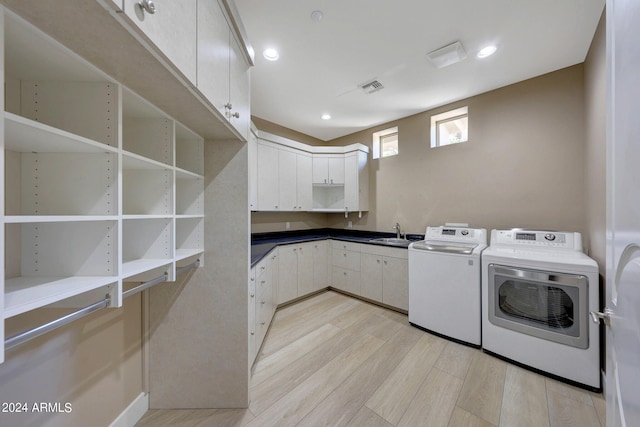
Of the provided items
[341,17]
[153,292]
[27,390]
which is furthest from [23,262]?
[341,17]

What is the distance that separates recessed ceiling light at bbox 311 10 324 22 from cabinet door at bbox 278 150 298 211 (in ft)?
5.88

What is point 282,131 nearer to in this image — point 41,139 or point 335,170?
point 335,170

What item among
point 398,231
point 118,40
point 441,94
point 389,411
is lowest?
point 389,411

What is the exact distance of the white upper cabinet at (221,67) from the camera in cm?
93

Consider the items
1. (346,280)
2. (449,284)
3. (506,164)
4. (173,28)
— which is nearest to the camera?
(173,28)

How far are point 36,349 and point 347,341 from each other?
2.07 metres

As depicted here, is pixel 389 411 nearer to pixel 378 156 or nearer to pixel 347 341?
pixel 347 341

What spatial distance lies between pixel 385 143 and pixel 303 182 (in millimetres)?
1548

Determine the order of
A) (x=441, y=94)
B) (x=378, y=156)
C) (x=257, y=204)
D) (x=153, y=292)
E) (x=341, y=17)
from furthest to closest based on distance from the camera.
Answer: (x=378, y=156), (x=257, y=204), (x=441, y=94), (x=341, y=17), (x=153, y=292)

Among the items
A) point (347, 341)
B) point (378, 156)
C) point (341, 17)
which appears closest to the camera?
point (341, 17)

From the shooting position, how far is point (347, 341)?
2211 millimetres

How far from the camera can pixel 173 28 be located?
742 millimetres

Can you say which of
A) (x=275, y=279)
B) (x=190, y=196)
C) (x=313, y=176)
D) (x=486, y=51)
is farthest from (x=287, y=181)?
(x=486, y=51)

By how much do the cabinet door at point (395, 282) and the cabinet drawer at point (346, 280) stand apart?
1.41 feet
